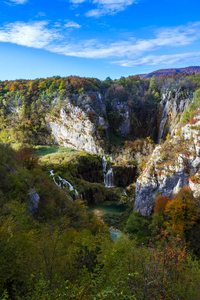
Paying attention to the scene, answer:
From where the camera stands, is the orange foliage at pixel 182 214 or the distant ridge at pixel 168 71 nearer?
the orange foliage at pixel 182 214

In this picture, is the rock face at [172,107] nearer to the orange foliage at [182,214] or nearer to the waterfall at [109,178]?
the waterfall at [109,178]

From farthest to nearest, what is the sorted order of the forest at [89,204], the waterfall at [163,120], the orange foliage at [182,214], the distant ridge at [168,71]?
the distant ridge at [168,71] < the waterfall at [163,120] < the orange foliage at [182,214] < the forest at [89,204]

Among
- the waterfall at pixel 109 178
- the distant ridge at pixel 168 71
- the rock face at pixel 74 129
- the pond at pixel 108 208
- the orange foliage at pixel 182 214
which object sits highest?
the distant ridge at pixel 168 71

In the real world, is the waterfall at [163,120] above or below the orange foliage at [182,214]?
above

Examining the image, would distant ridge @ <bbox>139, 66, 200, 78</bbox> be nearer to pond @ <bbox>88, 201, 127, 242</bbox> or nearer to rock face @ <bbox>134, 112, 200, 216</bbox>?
rock face @ <bbox>134, 112, 200, 216</bbox>

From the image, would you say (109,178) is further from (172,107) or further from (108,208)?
(172,107)

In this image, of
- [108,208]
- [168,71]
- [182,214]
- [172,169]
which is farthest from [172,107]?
[168,71]

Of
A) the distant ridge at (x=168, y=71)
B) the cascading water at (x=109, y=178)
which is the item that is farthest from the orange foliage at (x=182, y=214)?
the distant ridge at (x=168, y=71)

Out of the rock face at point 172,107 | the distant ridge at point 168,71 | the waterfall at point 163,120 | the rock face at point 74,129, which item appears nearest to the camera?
the rock face at point 74,129
